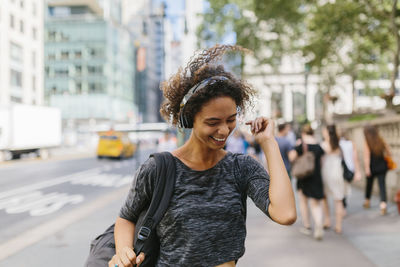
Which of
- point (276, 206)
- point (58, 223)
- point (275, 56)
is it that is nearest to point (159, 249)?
point (276, 206)

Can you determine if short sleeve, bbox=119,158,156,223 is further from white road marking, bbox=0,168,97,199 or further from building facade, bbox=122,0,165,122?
building facade, bbox=122,0,165,122

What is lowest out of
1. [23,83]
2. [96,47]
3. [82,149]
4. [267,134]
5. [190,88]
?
[82,149]

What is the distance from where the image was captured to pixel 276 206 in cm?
174

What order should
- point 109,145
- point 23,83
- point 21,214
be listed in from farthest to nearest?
1. point 23,83
2. point 109,145
3. point 21,214

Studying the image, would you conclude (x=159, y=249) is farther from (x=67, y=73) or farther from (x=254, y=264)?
(x=67, y=73)

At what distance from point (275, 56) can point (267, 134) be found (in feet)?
108

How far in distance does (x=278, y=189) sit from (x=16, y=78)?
50.0 m

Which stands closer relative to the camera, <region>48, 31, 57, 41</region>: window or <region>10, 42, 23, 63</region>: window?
<region>10, 42, 23, 63</region>: window

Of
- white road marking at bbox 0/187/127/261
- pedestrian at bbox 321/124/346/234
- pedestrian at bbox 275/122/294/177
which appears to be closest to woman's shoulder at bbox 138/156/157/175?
white road marking at bbox 0/187/127/261

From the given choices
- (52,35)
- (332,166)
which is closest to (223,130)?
(332,166)

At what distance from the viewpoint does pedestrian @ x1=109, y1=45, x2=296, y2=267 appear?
6.02ft

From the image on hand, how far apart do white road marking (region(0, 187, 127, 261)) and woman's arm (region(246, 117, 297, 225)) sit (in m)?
4.61

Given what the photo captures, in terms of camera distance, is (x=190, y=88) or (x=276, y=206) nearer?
(x=276, y=206)

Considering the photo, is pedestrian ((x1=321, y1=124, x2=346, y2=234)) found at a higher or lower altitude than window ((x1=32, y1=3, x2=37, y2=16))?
lower
